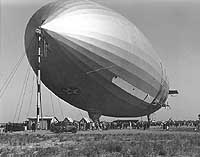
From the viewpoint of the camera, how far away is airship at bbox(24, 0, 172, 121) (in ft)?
91.7

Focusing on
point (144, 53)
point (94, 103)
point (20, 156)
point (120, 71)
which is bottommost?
point (20, 156)

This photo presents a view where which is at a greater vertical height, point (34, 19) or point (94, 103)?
point (34, 19)

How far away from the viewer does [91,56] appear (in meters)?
29.5

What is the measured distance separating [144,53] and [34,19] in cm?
1214

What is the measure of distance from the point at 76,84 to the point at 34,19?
22.9ft

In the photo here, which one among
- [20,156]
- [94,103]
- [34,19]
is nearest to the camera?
[20,156]

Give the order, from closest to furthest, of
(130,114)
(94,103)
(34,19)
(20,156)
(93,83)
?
(20,156), (34,19), (93,83), (94,103), (130,114)

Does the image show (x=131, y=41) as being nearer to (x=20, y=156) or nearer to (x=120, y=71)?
(x=120, y=71)

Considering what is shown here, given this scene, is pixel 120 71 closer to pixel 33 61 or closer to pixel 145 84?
pixel 145 84

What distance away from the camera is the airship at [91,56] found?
27952 millimetres

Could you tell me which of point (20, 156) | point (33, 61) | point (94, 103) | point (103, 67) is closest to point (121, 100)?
point (94, 103)

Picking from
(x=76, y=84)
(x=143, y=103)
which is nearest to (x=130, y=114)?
(x=143, y=103)

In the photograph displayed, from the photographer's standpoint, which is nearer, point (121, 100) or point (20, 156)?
point (20, 156)

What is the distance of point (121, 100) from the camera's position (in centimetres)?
3406
